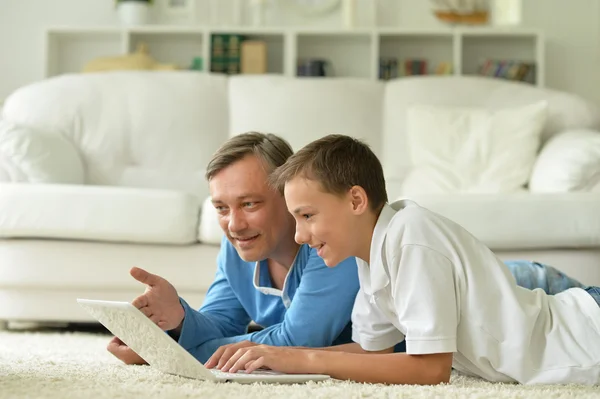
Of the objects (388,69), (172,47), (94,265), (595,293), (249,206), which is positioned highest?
(172,47)

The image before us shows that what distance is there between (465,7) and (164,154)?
204cm

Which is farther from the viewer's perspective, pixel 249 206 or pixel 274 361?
pixel 249 206

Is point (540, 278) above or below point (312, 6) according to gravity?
below

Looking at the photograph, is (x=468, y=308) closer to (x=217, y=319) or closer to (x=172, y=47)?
(x=217, y=319)

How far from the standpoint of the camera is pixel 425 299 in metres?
1.30

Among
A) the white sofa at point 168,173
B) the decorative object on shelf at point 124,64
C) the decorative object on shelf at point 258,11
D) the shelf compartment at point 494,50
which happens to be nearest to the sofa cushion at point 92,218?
the white sofa at point 168,173

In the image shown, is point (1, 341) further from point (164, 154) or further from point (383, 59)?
point (383, 59)

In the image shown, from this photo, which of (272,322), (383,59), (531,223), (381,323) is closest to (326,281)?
(381,323)

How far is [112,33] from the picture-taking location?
459 centimetres

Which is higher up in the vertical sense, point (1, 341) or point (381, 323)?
point (381, 323)

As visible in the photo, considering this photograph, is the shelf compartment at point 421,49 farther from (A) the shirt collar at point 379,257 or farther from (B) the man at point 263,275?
(A) the shirt collar at point 379,257

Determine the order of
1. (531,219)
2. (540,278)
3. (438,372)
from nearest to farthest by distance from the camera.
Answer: (438,372)
(540,278)
(531,219)

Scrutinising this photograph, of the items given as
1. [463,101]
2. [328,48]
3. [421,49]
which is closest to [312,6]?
[328,48]

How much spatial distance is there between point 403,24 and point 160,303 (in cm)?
338
